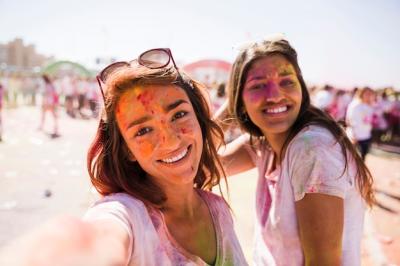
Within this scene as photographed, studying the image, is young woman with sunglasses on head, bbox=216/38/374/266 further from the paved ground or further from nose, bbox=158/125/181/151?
the paved ground

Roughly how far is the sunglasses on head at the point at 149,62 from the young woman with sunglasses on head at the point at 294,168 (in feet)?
1.67

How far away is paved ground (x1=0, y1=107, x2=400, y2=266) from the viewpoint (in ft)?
13.8

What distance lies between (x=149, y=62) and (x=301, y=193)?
902 millimetres

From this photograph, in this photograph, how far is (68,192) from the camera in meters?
5.76

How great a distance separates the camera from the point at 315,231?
58.1 inches

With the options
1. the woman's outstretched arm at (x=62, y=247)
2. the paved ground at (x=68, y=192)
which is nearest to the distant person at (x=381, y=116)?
the paved ground at (x=68, y=192)

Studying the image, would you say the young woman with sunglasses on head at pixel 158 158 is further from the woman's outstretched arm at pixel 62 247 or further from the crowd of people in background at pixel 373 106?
the crowd of people in background at pixel 373 106

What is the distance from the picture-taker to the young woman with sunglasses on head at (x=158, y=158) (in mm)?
1510

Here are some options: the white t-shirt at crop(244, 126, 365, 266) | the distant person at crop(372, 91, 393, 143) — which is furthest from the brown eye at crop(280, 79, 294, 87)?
the distant person at crop(372, 91, 393, 143)

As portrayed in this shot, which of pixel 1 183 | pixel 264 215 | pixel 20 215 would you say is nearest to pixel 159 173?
pixel 264 215

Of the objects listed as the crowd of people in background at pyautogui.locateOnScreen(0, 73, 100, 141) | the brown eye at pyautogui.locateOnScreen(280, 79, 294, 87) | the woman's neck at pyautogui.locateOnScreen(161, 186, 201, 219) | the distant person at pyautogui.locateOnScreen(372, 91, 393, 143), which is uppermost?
the brown eye at pyautogui.locateOnScreen(280, 79, 294, 87)

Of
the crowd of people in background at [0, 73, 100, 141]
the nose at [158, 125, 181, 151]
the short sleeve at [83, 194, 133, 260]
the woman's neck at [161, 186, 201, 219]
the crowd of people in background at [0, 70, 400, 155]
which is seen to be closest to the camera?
the short sleeve at [83, 194, 133, 260]

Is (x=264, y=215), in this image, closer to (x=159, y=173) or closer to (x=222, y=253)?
(x=222, y=253)

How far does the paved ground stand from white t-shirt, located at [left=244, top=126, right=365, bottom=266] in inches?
29.2
